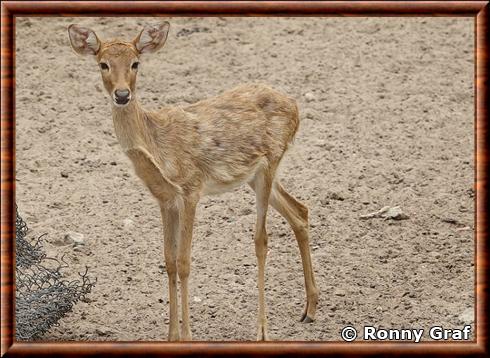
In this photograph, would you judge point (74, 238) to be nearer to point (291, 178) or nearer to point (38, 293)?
point (38, 293)

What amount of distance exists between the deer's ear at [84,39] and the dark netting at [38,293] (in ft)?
5.88

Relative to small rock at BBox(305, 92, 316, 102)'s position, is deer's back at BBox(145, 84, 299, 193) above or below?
below

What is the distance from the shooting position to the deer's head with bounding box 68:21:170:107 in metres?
8.73

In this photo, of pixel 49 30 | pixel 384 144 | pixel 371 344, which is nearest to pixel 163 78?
pixel 49 30

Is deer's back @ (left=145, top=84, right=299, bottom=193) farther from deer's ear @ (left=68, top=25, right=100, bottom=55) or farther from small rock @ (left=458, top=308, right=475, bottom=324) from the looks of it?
small rock @ (left=458, top=308, right=475, bottom=324)

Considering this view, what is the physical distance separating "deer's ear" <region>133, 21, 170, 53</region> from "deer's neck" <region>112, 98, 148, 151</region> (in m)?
0.40

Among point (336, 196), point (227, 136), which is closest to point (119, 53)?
point (227, 136)

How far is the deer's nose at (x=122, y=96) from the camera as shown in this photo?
869 cm

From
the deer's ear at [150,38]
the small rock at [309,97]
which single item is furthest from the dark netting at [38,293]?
the small rock at [309,97]

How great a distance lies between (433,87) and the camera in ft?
44.5

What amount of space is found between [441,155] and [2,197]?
4994 millimetres

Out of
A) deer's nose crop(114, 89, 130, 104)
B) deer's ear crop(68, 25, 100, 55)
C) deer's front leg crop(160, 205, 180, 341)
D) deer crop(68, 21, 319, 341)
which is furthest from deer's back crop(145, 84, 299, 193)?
deer's ear crop(68, 25, 100, 55)

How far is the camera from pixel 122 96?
342 inches
